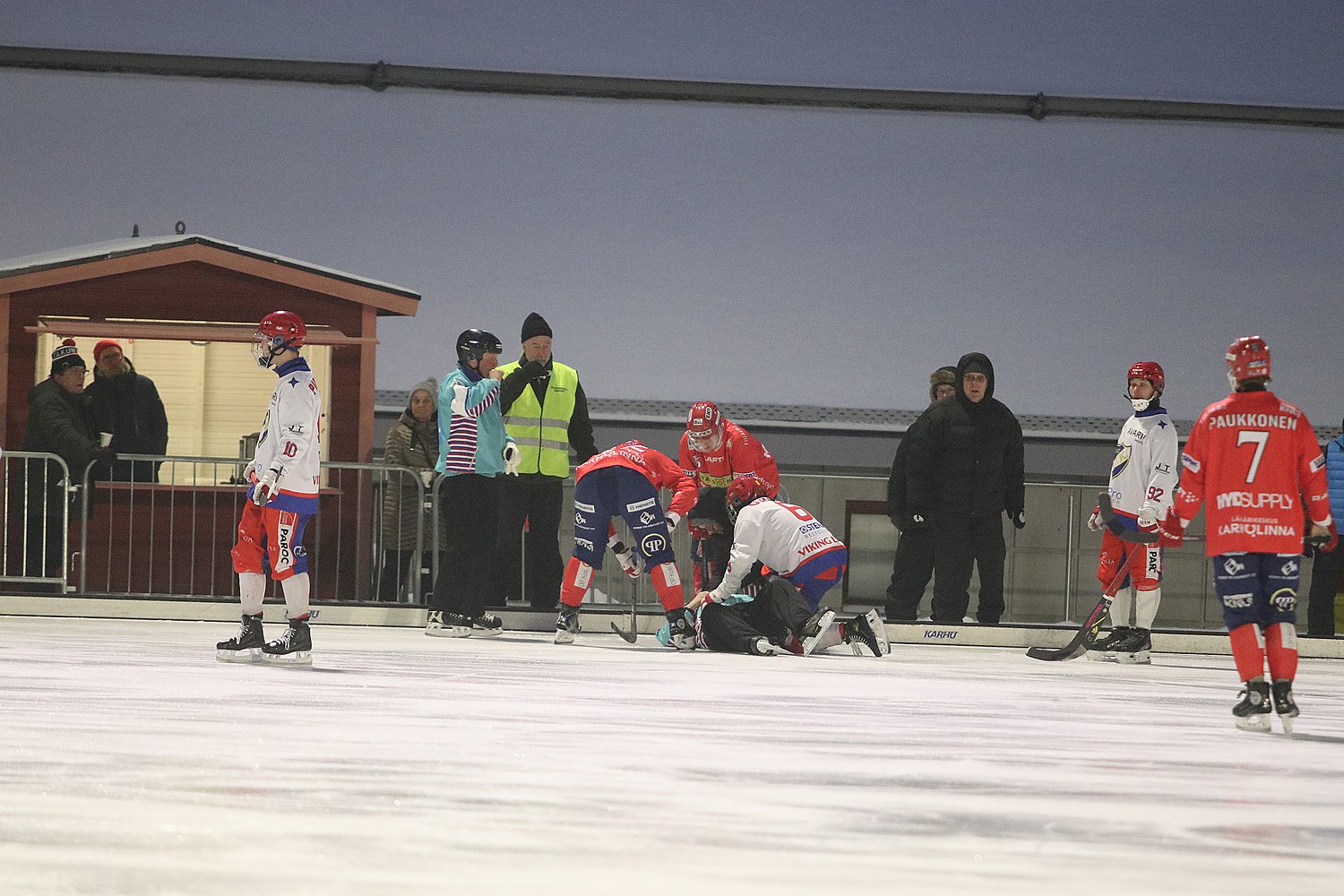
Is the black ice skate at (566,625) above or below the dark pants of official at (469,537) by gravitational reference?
below

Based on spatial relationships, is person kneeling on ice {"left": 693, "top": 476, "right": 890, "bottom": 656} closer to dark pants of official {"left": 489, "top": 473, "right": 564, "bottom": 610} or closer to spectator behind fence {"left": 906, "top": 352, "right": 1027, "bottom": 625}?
dark pants of official {"left": 489, "top": 473, "right": 564, "bottom": 610}

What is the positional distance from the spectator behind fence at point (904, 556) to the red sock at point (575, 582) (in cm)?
229

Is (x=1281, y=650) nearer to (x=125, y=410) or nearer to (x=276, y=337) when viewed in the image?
(x=276, y=337)

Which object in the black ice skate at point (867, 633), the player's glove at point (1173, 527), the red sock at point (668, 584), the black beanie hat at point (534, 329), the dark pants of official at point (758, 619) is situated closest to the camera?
the player's glove at point (1173, 527)

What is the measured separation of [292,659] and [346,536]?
453cm

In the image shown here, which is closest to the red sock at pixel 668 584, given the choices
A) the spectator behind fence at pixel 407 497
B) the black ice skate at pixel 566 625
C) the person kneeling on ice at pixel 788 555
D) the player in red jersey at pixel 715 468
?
the person kneeling on ice at pixel 788 555

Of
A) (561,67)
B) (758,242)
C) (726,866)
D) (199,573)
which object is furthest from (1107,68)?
(726,866)

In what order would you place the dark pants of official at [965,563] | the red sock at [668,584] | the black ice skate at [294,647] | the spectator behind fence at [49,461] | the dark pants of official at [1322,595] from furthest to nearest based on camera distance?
the dark pants of official at [1322,595] < the spectator behind fence at [49,461] < the dark pants of official at [965,563] < the red sock at [668,584] < the black ice skate at [294,647]

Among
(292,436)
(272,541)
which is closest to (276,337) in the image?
(292,436)

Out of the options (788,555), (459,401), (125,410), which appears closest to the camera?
(788,555)

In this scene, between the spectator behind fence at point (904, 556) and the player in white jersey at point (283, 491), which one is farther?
the spectator behind fence at point (904, 556)

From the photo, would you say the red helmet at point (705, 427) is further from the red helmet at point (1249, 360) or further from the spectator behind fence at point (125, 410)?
the spectator behind fence at point (125, 410)

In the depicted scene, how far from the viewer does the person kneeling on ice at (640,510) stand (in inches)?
332

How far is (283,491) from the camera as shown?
6816 millimetres
